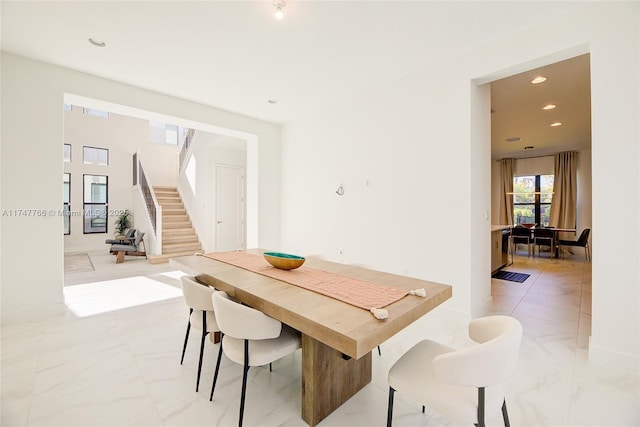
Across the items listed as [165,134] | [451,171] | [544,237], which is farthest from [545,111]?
[165,134]

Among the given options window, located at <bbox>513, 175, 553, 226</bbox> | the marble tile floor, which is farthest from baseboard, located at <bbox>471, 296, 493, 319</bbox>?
window, located at <bbox>513, 175, 553, 226</bbox>

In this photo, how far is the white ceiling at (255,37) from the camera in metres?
2.26

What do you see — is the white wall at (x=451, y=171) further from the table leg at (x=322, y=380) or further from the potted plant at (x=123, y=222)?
the potted plant at (x=123, y=222)

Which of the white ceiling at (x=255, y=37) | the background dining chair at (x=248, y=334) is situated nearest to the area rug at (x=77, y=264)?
the white ceiling at (x=255, y=37)

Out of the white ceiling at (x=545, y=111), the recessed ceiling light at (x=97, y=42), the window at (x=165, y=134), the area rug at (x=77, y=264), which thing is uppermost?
the window at (x=165, y=134)

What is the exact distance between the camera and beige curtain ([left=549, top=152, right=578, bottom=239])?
7.47 meters

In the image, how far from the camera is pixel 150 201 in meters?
7.53

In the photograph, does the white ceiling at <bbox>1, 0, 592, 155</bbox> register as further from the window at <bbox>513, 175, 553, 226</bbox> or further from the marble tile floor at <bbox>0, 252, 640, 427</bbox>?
the window at <bbox>513, 175, 553, 226</bbox>

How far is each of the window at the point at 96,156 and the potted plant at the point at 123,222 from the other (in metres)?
1.70

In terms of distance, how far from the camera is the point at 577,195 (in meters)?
7.48

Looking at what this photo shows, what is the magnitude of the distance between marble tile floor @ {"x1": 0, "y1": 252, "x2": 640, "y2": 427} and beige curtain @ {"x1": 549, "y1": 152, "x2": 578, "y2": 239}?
5.47 m

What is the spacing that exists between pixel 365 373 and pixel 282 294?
87cm

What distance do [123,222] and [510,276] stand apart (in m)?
10.7

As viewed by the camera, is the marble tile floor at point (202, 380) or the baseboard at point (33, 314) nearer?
the marble tile floor at point (202, 380)
